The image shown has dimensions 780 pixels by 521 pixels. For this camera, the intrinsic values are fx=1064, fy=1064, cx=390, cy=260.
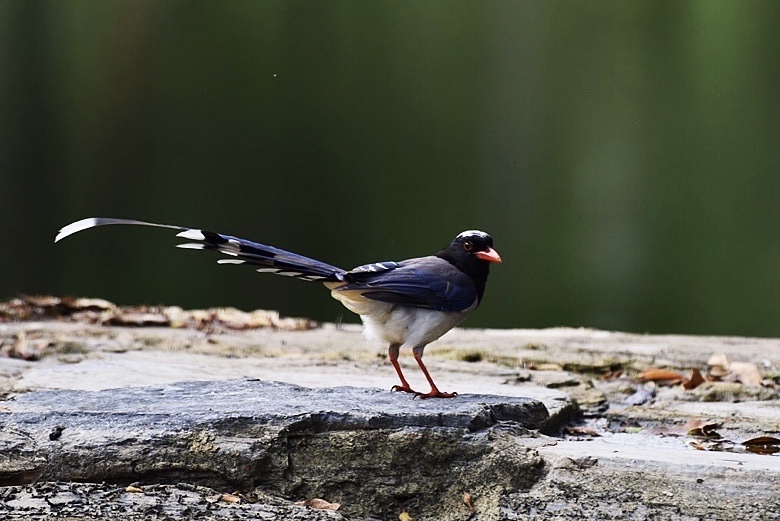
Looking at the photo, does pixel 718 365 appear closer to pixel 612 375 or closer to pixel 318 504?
pixel 612 375

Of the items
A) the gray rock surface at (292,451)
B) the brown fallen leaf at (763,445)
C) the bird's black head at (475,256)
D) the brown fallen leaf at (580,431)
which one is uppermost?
the bird's black head at (475,256)

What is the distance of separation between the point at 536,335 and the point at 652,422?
1.75 meters

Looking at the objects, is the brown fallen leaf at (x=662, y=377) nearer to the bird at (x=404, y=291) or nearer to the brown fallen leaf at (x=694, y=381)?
the brown fallen leaf at (x=694, y=381)

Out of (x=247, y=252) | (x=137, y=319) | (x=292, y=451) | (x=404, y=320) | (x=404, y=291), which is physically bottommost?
(x=137, y=319)

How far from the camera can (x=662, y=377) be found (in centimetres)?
414

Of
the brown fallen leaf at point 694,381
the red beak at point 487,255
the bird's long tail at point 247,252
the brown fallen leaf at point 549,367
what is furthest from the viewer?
the brown fallen leaf at point 549,367

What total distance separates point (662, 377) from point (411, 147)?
9.95m

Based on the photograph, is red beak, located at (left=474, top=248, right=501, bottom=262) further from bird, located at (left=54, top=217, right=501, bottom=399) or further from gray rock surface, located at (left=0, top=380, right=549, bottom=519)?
gray rock surface, located at (left=0, top=380, right=549, bottom=519)

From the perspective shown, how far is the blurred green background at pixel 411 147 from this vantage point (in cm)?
1142

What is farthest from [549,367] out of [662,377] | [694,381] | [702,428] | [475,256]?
[702,428]

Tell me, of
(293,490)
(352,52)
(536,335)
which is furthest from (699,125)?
(293,490)

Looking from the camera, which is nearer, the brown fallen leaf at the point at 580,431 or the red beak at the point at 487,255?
the brown fallen leaf at the point at 580,431

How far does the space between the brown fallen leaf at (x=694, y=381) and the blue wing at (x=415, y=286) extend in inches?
39.3

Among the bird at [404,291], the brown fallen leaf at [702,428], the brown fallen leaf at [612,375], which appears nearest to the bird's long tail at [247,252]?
the bird at [404,291]
